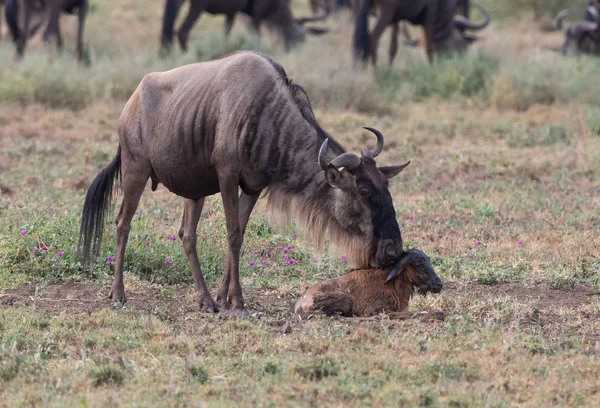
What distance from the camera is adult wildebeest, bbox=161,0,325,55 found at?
16.0 metres

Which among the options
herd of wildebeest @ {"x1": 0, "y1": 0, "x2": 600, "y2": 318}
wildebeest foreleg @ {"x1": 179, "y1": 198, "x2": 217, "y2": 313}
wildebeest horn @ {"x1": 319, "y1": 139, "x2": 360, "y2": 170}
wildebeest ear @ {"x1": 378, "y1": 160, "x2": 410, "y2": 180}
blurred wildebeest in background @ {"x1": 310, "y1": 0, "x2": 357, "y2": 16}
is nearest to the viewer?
wildebeest horn @ {"x1": 319, "y1": 139, "x2": 360, "y2": 170}

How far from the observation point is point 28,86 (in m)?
13.1

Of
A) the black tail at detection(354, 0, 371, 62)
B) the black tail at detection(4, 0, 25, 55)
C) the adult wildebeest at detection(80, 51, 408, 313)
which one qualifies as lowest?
the black tail at detection(4, 0, 25, 55)

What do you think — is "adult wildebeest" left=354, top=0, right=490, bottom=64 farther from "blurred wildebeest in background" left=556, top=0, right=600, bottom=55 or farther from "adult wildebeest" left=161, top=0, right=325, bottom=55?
"blurred wildebeest in background" left=556, top=0, right=600, bottom=55

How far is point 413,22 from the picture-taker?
53.8ft

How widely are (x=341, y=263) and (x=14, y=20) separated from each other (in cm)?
1081

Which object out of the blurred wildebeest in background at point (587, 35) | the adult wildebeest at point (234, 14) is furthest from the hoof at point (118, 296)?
the blurred wildebeest in background at point (587, 35)

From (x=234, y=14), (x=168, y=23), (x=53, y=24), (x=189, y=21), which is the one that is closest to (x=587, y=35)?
(x=234, y=14)

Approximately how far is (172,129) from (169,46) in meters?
9.97

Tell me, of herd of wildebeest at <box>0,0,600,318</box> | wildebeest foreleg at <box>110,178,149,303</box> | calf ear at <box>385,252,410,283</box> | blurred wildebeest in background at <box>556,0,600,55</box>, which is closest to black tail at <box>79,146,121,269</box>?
herd of wildebeest at <box>0,0,600,318</box>

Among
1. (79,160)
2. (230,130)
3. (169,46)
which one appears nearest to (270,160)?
(230,130)

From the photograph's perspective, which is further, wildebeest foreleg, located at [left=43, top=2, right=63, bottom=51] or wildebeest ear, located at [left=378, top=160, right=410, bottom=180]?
wildebeest foreleg, located at [left=43, top=2, right=63, bottom=51]

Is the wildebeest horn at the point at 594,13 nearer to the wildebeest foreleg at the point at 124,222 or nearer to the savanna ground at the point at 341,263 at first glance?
the savanna ground at the point at 341,263

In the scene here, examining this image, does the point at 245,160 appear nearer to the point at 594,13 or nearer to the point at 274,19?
the point at 274,19
